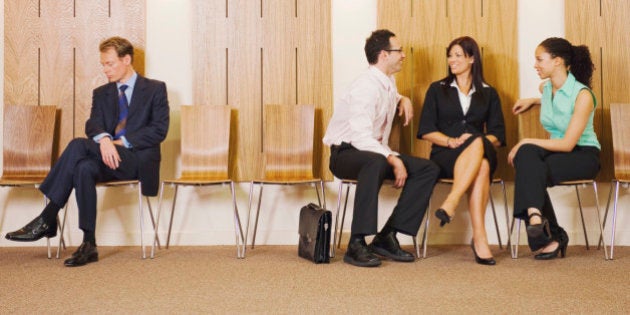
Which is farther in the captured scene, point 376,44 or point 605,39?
point 605,39

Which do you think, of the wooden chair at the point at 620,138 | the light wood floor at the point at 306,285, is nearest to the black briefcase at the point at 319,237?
the light wood floor at the point at 306,285

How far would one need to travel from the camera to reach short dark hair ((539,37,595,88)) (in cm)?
431

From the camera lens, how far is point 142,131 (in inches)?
175

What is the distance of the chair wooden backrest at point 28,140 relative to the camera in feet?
15.7

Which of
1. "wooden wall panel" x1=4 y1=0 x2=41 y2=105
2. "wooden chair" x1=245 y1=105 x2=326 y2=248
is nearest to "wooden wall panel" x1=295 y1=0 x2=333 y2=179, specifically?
"wooden chair" x1=245 y1=105 x2=326 y2=248

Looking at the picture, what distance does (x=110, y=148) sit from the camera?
4.23 meters

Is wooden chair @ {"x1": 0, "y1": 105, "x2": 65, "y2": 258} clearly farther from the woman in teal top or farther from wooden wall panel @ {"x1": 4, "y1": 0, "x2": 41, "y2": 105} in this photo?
the woman in teal top

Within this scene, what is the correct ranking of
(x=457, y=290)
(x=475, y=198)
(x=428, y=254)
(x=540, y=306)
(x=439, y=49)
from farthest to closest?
(x=439, y=49) < (x=428, y=254) < (x=475, y=198) < (x=457, y=290) < (x=540, y=306)

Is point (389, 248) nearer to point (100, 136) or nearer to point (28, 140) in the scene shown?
point (100, 136)

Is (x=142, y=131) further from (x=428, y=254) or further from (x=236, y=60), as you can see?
(x=428, y=254)

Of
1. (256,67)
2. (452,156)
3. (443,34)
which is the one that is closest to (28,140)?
(256,67)

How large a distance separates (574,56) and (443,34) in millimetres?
942

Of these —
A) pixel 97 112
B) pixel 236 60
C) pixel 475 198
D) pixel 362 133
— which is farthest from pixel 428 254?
pixel 97 112

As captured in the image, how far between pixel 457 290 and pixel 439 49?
239cm
